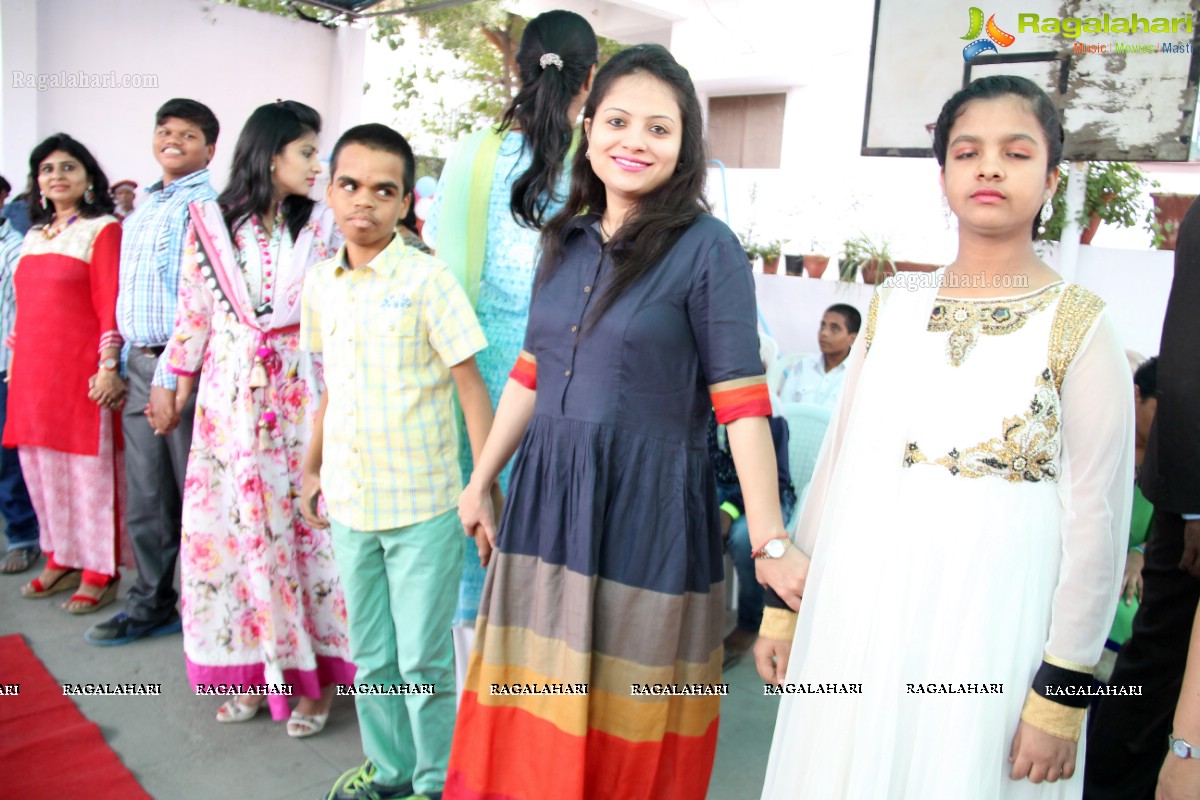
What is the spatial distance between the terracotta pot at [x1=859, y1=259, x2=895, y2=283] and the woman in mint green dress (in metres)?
4.23

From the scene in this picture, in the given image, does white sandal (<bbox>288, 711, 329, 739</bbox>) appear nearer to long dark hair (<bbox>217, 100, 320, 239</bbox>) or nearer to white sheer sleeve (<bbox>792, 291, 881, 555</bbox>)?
long dark hair (<bbox>217, 100, 320, 239</bbox>)

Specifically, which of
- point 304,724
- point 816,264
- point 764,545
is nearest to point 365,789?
point 304,724

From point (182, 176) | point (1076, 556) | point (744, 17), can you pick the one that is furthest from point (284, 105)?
point (744, 17)

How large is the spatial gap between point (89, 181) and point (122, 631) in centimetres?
175

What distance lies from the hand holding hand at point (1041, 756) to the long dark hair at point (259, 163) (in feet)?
7.64

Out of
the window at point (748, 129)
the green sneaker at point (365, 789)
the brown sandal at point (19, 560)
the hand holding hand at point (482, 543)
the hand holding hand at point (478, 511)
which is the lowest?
the brown sandal at point (19, 560)

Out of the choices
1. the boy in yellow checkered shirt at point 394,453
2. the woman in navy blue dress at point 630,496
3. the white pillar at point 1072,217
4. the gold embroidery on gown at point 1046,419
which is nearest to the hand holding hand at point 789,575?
the woman in navy blue dress at point 630,496

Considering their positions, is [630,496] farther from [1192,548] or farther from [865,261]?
[865,261]

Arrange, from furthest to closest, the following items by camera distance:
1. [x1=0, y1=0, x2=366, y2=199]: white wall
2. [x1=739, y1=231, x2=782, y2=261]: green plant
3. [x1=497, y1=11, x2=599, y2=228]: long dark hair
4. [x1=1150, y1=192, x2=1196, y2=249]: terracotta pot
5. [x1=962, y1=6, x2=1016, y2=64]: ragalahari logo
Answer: [x1=739, y1=231, x2=782, y2=261]: green plant, [x1=0, y1=0, x2=366, y2=199]: white wall, [x1=1150, y1=192, x2=1196, y2=249]: terracotta pot, [x1=962, y1=6, x2=1016, y2=64]: ragalahari logo, [x1=497, y1=11, x2=599, y2=228]: long dark hair

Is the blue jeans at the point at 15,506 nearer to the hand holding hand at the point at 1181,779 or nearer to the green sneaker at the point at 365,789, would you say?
the green sneaker at the point at 365,789

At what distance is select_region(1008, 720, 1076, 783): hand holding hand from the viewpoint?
122 centimetres

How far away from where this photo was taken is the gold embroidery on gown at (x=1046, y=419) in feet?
4.13

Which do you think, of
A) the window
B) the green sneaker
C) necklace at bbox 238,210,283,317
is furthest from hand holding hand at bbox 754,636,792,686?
the window

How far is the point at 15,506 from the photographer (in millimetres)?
4078
